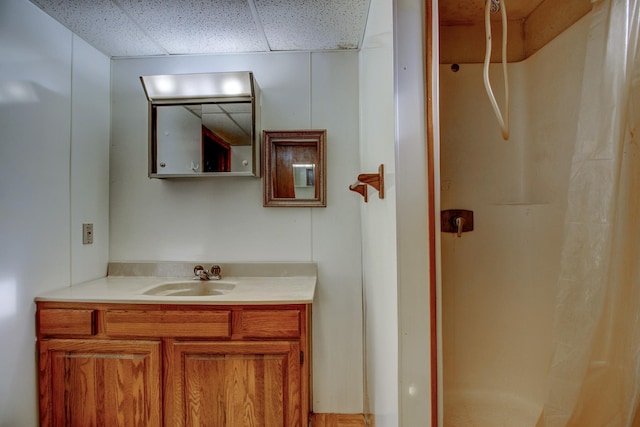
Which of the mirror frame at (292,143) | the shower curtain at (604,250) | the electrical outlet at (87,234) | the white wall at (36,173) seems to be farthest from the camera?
the mirror frame at (292,143)

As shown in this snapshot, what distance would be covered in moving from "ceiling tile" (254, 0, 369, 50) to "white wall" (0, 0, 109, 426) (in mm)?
1061

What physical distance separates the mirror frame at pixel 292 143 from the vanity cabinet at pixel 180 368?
662mm

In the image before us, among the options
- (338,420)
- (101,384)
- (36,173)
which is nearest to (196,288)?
(101,384)

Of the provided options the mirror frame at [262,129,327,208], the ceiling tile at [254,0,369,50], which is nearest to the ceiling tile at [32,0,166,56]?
the ceiling tile at [254,0,369,50]

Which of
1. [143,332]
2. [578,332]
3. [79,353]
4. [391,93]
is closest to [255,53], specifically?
[391,93]

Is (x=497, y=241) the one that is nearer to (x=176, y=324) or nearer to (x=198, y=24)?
(x=176, y=324)

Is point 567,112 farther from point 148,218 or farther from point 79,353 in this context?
point 79,353

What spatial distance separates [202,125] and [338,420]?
1865 mm

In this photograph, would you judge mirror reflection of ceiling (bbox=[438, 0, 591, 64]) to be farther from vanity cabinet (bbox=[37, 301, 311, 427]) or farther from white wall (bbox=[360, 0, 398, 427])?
vanity cabinet (bbox=[37, 301, 311, 427])

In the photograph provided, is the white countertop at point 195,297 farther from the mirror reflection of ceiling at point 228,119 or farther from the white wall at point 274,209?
the mirror reflection of ceiling at point 228,119

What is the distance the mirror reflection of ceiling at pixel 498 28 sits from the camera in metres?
1.30

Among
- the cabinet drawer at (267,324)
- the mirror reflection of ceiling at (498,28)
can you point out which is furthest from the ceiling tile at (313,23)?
the cabinet drawer at (267,324)

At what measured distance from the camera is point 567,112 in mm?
1234

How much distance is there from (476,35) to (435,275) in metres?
1.34
